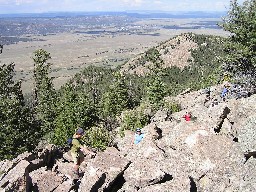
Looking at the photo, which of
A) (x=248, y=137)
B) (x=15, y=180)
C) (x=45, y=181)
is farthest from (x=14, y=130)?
(x=248, y=137)

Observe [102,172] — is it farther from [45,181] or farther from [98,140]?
[98,140]

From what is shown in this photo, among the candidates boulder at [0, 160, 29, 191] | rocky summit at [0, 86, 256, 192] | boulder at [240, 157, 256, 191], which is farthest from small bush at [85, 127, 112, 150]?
boulder at [240, 157, 256, 191]

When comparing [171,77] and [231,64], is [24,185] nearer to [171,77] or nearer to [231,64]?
[231,64]

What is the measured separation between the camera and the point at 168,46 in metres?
192

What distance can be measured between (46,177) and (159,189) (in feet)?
22.0

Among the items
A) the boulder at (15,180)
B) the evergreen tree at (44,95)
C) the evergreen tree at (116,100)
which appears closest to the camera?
the boulder at (15,180)

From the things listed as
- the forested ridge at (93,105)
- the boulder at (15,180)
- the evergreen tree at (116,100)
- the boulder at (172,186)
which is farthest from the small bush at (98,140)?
the evergreen tree at (116,100)

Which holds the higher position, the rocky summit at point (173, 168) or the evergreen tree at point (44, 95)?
the rocky summit at point (173, 168)

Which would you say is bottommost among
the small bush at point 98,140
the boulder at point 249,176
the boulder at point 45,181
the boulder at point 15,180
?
the small bush at point 98,140

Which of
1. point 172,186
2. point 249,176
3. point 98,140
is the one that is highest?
point 249,176

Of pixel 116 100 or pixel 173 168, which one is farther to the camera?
pixel 116 100

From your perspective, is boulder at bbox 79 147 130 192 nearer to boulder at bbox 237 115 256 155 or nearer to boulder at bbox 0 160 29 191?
boulder at bbox 0 160 29 191

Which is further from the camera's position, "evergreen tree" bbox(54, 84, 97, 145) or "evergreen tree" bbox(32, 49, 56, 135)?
"evergreen tree" bbox(32, 49, 56, 135)

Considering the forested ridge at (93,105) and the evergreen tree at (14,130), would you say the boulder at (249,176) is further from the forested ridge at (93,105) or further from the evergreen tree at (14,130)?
the evergreen tree at (14,130)
